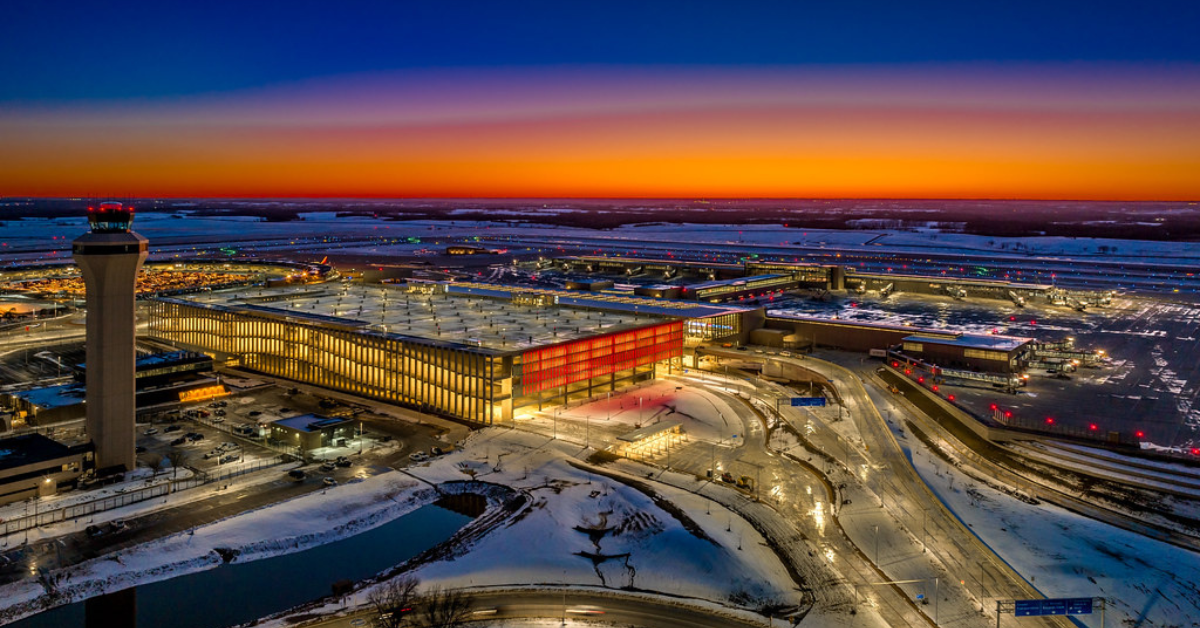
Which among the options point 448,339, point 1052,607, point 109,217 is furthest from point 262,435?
point 1052,607

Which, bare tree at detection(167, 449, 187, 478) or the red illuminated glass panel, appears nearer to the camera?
bare tree at detection(167, 449, 187, 478)

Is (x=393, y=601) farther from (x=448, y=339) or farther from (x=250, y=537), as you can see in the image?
(x=448, y=339)

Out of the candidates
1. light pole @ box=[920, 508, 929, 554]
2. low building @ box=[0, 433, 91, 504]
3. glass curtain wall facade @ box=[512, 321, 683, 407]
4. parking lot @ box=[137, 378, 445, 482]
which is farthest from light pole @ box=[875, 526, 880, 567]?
low building @ box=[0, 433, 91, 504]

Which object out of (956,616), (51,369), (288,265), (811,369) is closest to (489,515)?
(956,616)

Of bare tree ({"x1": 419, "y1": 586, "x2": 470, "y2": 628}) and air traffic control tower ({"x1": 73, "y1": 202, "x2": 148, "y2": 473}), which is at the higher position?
air traffic control tower ({"x1": 73, "y1": 202, "x2": 148, "y2": 473})

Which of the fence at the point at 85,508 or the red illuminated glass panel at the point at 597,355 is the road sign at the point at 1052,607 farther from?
the fence at the point at 85,508

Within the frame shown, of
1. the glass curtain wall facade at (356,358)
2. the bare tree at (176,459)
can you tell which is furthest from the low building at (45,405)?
the glass curtain wall facade at (356,358)

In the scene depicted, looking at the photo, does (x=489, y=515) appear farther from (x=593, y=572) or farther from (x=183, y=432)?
(x=183, y=432)

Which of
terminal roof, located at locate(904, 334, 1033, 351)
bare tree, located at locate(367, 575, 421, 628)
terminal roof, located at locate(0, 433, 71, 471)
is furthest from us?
terminal roof, located at locate(904, 334, 1033, 351)

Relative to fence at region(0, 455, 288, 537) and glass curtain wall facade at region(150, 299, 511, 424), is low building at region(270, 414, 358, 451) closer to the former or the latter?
fence at region(0, 455, 288, 537)
